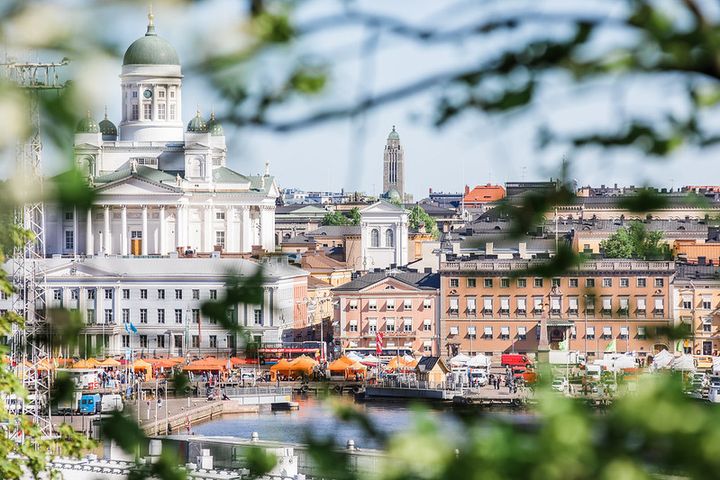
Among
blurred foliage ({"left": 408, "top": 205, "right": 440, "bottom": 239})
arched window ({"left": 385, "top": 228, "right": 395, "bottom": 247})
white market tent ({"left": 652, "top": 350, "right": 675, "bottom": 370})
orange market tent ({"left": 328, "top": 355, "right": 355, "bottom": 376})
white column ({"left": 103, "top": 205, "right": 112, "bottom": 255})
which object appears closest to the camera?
white market tent ({"left": 652, "top": 350, "right": 675, "bottom": 370})

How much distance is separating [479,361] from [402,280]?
4678mm

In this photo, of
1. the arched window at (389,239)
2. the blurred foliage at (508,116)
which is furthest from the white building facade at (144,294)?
the blurred foliage at (508,116)

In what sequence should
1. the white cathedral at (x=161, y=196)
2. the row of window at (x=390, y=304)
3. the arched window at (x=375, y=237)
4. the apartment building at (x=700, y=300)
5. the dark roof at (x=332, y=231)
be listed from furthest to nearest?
the dark roof at (x=332, y=231), the arched window at (x=375, y=237), the white cathedral at (x=161, y=196), the row of window at (x=390, y=304), the apartment building at (x=700, y=300)

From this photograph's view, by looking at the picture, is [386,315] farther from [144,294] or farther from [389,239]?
[389,239]

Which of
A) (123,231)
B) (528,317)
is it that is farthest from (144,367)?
(123,231)

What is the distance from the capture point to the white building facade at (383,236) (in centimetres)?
4928

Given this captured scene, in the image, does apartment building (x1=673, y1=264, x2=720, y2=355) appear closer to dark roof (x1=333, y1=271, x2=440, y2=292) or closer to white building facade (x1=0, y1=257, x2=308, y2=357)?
dark roof (x1=333, y1=271, x2=440, y2=292)

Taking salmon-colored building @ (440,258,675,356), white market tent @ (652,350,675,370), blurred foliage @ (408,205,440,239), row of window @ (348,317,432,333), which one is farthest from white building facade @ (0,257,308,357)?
blurred foliage @ (408,205,440,239)

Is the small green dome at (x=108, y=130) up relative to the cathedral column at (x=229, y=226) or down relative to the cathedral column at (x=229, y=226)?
up

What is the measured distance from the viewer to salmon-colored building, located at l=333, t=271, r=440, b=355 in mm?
35469

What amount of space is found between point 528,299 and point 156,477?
108 feet

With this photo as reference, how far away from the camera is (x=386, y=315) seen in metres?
35.9

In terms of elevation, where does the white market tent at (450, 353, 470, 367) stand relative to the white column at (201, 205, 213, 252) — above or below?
below

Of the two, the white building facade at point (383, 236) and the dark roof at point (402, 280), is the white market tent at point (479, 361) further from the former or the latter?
the white building facade at point (383, 236)
